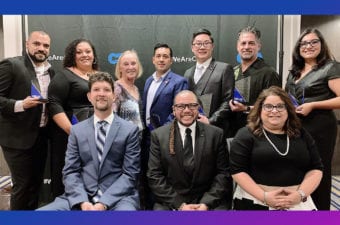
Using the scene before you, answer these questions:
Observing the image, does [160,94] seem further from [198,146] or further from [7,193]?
[7,193]

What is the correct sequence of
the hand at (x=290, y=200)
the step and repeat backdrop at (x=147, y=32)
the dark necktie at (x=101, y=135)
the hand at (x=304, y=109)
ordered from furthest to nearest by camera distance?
1. the step and repeat backdrop at (x=147, y=32)
2. the hand at (x=304, y=109)
3. the dark necktie at (x=101, y=135)
4. the hand at (x=290, y=200)

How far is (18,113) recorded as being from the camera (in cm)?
273

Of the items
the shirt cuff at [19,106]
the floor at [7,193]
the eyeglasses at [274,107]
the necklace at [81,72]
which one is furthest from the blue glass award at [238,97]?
the floor at [7,193]

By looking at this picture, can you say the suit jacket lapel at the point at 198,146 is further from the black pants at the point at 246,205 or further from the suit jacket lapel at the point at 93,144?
the suit jacket lapel at the point at 93,144

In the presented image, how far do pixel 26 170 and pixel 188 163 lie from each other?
125 centimetres

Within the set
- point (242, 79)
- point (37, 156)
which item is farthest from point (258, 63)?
point (37, 156)

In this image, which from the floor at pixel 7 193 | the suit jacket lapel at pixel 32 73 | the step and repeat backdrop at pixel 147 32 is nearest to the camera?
the suit jacket lapel at pixel 32 73

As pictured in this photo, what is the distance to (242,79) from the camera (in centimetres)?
275

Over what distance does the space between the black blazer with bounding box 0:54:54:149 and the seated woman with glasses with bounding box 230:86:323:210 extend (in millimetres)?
1447

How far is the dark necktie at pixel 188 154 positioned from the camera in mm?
2383

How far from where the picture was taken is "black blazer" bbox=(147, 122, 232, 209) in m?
2.36

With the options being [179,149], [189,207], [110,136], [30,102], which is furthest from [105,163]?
[30,102]

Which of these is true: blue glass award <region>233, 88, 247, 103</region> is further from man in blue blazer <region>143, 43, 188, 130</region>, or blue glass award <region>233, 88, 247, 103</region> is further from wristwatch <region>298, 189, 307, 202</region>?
wristwatch <region>298, 189, 307, 202</region>
